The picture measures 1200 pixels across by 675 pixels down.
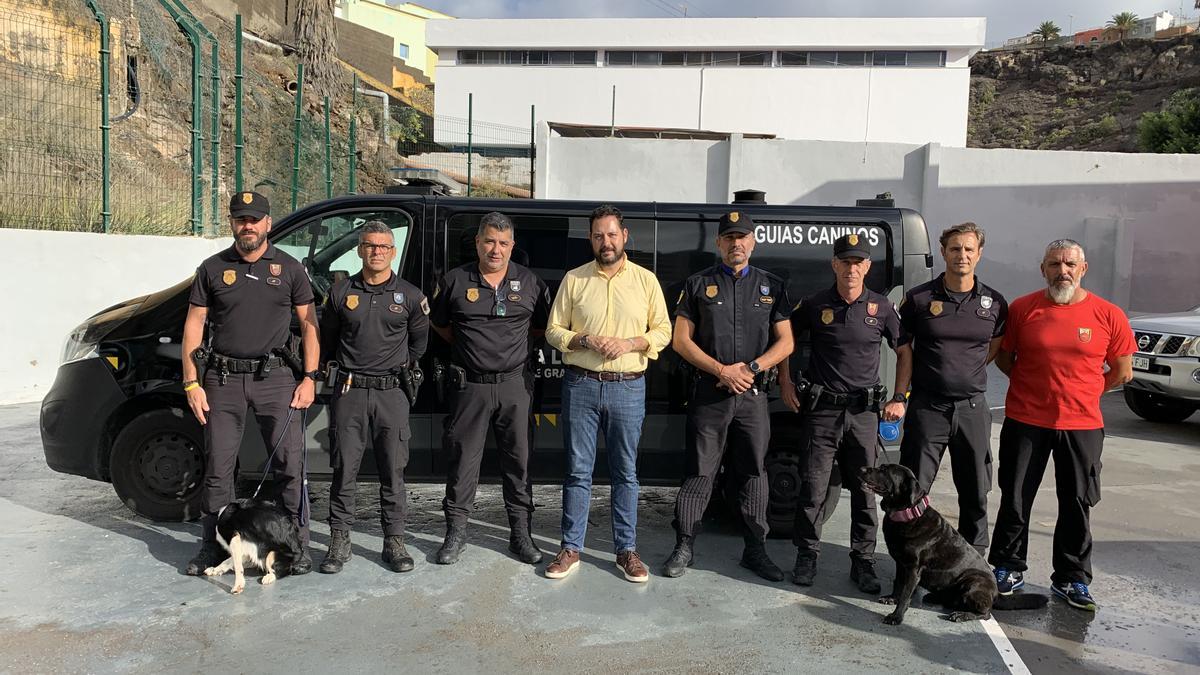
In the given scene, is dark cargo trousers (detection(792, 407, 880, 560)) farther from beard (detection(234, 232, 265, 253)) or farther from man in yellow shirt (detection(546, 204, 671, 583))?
beard (detection(234, 232, 265, 253))

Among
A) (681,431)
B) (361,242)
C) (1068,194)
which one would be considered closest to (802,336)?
(681,431)

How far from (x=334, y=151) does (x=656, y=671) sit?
11040 mm

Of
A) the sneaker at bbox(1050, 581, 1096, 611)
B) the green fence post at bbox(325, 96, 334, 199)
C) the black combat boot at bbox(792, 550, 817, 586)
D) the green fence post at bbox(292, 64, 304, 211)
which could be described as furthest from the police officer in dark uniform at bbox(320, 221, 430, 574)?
the green fence post at bbox(325, 96, 334, 199)

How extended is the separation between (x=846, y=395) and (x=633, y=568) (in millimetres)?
1420

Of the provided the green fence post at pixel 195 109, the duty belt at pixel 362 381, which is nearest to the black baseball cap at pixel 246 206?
the duty belt at pixel 362 381

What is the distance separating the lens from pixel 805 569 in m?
4.30

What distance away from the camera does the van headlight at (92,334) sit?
4.75 metres

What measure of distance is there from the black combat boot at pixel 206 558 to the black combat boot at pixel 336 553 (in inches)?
20.3

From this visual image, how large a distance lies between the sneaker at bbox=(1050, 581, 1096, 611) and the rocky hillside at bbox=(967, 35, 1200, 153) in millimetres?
50543

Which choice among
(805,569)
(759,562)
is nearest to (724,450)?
(759,562)

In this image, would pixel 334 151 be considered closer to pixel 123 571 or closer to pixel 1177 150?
pixel 123 571

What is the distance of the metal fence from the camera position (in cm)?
844

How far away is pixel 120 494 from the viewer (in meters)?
4.77

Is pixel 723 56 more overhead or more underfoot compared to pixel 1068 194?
more overhead
